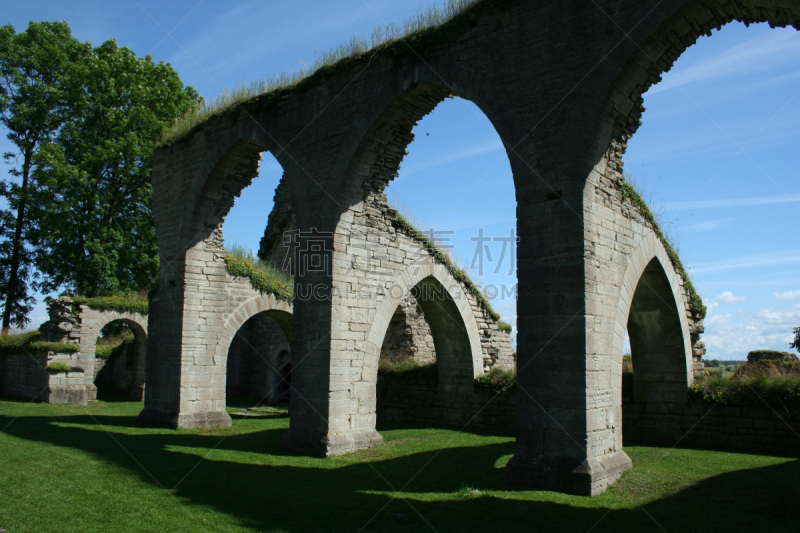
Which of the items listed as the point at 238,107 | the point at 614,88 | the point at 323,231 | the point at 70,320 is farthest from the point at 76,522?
the point at 70,320

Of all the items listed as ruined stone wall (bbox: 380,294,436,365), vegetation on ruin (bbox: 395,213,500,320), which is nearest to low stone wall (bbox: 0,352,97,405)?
ruined stone wall (bbox: 380,294,436,365)

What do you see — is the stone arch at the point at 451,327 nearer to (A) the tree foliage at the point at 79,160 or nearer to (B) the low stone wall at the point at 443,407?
(B) the low stone wall at the point at 443,407

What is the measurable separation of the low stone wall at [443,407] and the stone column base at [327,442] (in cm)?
293

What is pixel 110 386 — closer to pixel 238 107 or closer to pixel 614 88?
pixel 238 107

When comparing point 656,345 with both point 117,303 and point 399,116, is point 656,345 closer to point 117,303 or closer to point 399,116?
point 399,116

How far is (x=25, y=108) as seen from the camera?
744 inches

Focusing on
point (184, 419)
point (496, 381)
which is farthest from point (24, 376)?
point (496, 381)

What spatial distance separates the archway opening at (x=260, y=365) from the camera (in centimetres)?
1791

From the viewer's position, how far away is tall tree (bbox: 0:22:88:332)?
19.2 m

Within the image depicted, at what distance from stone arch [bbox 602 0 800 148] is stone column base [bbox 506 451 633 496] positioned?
3616 mm

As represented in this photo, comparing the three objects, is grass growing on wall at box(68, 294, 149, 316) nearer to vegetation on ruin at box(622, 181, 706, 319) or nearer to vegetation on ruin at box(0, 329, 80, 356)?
vegetation on ruin at box(0, 329, 80, 356)

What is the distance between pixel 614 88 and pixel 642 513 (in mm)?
4266

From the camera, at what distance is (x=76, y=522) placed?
4.82 meters

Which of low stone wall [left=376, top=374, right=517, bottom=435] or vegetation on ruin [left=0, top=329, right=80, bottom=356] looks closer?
low stone wall [left=376, top=374, right=517, bottom=435]
